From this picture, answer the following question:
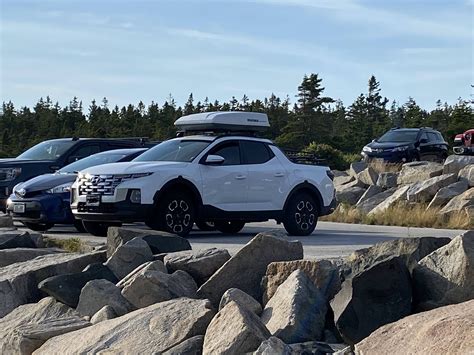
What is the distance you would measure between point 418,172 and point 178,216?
10.9 meters

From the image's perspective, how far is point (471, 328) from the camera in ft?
18.3

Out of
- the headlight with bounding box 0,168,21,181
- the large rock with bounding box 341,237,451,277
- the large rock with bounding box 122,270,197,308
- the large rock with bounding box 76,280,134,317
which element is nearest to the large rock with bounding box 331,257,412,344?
the large rock with bounding box 341,237,451,277

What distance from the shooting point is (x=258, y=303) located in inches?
304

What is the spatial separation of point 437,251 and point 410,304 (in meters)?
0.63

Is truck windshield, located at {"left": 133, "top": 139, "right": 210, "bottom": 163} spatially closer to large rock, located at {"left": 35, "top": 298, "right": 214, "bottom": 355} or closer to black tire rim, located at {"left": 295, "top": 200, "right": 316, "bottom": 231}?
black tire rim, located at {"left": 295, "top": 200, "right": 316, "bottom": 231}

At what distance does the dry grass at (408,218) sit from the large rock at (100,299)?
33.7ft

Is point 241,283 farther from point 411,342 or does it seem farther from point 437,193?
point 437,193

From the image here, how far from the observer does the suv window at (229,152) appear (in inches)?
591

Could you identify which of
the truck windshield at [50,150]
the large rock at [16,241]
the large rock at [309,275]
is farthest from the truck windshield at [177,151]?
the large rock at [309,275]

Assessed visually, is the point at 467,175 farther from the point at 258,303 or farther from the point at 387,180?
the point at 258,303

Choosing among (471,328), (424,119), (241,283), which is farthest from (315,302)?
(424,119)

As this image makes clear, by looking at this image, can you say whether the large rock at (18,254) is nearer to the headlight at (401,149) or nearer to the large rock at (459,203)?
the large rock at (459,203)

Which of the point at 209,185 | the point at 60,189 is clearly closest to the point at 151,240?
the point at 209,185

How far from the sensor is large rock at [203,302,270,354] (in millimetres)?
6578
